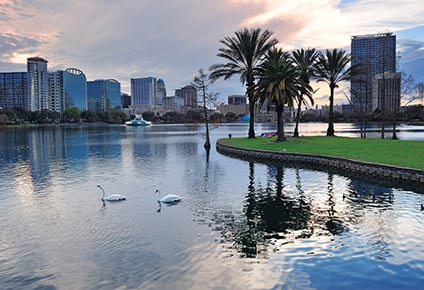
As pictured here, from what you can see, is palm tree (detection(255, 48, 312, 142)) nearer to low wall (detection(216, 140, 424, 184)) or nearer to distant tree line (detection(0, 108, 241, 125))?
low wall (detection(216, 140, 424, 184))

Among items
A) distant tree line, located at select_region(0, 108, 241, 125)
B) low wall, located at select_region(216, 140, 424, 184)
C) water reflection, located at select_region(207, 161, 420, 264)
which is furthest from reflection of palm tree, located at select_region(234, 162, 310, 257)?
distant tree line, located at select_region(0, 108, 241, 125)

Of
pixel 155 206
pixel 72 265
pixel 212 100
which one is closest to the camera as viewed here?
pixel 72 265

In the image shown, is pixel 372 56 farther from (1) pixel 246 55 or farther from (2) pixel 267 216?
(2) pixel 267 216

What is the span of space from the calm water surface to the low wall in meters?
1.30

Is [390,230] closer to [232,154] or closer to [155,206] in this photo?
[155,206]

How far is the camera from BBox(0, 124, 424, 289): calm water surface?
7.93m

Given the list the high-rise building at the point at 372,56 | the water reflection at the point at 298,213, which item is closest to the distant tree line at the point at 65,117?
the high-rise building at the point at 372,56

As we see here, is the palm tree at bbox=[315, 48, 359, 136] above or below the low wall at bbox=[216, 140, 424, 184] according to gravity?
above

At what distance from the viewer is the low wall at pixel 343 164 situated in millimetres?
18000

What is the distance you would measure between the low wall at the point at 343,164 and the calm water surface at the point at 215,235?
130 cm

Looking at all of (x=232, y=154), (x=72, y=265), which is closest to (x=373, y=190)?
(x=72, y=265)

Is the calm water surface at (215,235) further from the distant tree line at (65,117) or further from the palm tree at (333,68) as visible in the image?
the distant tree line at (65,117)

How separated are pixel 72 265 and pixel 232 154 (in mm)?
25544

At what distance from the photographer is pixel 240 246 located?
9.72 meters
